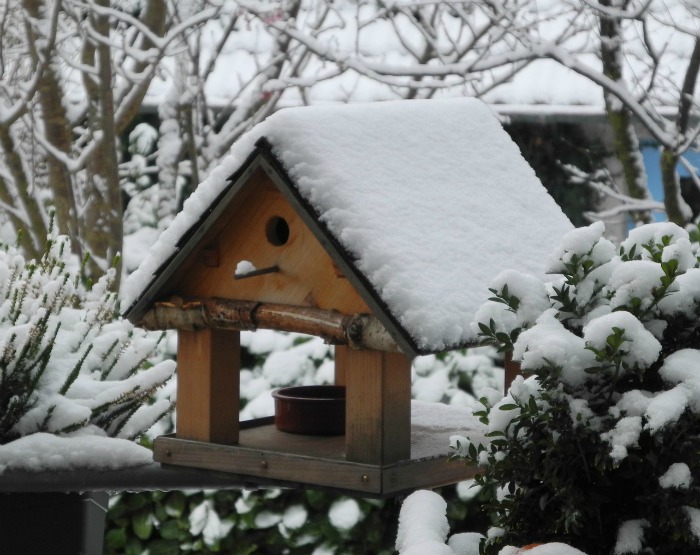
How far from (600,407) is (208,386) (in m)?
0.99

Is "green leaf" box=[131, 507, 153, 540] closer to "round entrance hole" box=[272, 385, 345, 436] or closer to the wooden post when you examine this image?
the wooden post

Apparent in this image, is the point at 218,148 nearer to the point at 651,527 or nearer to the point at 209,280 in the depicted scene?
the point at 209,280

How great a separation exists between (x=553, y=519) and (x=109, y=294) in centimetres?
160

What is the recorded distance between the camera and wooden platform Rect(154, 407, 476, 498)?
83.9 inches

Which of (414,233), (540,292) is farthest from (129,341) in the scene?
(540,292)

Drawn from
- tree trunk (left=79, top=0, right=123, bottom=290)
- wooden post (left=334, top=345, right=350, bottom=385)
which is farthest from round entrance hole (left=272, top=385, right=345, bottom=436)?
tree trunk (left=79, top=0, right=123, bottom=290)

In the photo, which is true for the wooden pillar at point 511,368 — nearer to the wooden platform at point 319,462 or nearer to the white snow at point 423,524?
the wooden platform at point 319,462

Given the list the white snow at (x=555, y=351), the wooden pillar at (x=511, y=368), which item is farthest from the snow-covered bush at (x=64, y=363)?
the white snow at (x=555, y=351)

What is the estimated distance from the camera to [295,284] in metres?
2.25

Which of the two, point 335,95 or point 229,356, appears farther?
point 335,95

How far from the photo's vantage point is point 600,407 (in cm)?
169

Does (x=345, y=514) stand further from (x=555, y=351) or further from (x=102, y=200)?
(x=555, y=351)

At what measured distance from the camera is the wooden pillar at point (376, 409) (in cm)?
213

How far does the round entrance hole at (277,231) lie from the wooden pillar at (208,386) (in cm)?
26
